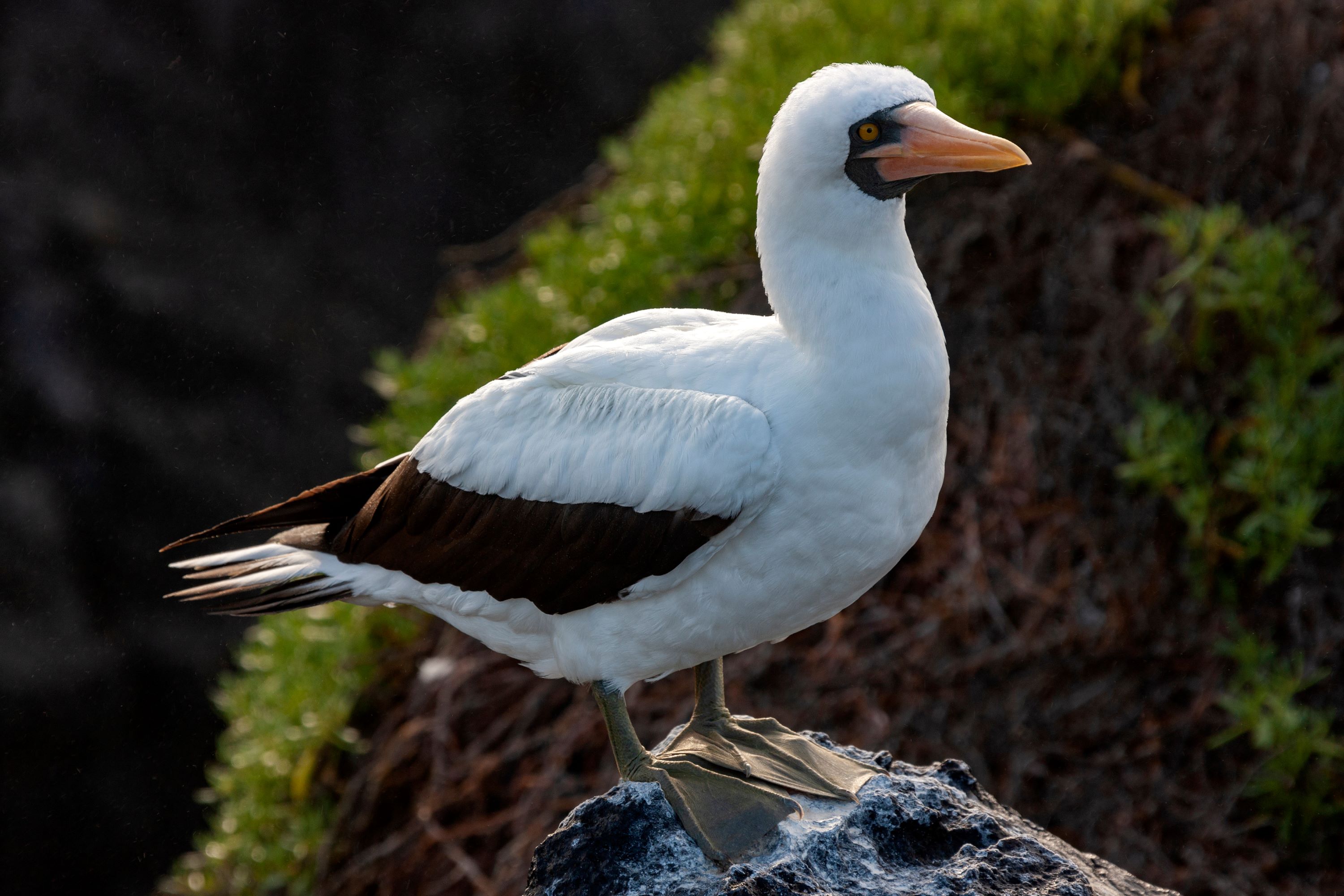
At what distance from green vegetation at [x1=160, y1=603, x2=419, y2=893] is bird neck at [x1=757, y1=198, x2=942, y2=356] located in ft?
9.25

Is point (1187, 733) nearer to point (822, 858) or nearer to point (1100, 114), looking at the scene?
point (822, 858)

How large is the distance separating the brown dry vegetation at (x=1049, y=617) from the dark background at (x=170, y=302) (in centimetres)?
392

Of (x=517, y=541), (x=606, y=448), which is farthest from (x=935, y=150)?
(x=517, y=541)

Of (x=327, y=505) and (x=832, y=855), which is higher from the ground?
(x=327, y=505)

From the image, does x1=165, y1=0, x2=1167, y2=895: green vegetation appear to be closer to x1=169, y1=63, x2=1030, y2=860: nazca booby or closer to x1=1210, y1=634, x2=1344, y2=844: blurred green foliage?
x1=169, y1=63, x2=1030, y2=860: nazca booby

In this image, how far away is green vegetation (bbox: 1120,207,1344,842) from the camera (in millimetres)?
3492

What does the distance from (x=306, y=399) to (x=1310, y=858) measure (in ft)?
24.1

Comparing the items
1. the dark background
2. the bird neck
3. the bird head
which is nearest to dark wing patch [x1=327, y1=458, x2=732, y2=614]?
the bird neck

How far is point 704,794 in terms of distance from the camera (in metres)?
2.57

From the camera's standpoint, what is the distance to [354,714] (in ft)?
15.3

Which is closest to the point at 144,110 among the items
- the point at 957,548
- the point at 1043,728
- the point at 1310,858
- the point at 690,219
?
the point at 690,219

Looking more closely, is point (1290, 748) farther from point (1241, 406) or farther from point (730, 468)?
point (730, 468)

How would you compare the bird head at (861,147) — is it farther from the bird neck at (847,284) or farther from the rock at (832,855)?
the rock at (832,855)

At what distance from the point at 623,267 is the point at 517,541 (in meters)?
2.82
